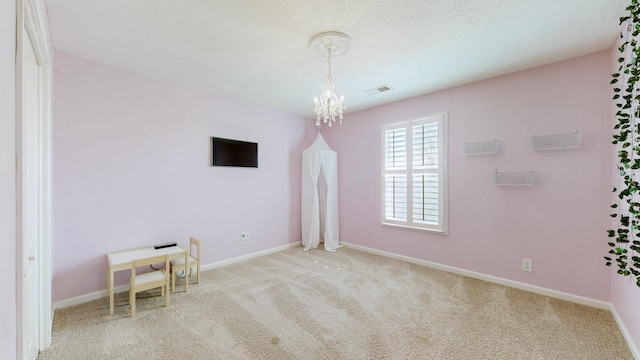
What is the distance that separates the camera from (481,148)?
324 cm

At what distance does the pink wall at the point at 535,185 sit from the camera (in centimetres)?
259

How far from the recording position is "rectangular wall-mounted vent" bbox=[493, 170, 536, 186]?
290 cm

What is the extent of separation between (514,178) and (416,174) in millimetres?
1211

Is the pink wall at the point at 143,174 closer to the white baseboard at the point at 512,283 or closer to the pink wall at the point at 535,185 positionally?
the white baseboard at the point at 512,283

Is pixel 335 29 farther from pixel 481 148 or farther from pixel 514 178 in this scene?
pixel 514 178

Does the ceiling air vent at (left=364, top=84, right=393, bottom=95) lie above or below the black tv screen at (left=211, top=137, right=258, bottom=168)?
above

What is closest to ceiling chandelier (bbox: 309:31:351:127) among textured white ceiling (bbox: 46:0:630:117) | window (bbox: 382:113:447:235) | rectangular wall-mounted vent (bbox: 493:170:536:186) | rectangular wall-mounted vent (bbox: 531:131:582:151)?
textured white ceiling (bbox: 46:0:630:117)

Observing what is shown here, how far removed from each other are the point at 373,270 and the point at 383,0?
3.09 meters

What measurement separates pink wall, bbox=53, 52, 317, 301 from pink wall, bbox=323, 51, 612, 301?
8.11 feet

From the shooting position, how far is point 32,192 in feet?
5.95

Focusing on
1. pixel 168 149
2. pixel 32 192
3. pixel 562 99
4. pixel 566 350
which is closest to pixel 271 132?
pixel 168 149

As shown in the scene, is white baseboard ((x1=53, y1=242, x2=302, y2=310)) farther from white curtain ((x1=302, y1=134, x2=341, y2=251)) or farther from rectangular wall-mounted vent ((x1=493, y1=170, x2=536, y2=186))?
rectangular wall-mounted vent ((x1=493, y1=170, x2=536, y2=186))

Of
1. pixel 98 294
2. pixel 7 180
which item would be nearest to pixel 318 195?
pixel 98 294

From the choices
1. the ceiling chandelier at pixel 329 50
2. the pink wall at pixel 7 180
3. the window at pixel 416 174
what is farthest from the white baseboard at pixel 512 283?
the pink wall at pixel 7 180
